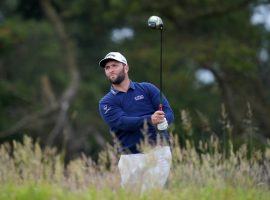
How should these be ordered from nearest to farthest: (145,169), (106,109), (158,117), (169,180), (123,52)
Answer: (145,169) → (158,117) → (106,109) → (169,180) → (123,52)

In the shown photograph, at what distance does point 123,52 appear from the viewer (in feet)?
113

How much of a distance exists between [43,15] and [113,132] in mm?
28442

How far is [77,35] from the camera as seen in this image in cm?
4084

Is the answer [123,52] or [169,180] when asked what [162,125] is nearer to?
[169,180]

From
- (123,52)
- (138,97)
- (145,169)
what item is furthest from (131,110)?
(123,52)

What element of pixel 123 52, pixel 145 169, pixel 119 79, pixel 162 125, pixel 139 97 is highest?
pixel 123 52

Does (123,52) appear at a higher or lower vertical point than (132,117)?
higher

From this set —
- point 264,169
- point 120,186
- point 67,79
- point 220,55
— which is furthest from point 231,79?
point 120,186

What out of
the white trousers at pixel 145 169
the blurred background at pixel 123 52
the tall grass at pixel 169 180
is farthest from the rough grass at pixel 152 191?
the blurred background at pixel 123 52

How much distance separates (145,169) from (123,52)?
2506cm

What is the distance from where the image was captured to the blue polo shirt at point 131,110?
10.9 meters

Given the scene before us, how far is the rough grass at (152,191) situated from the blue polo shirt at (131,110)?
247 mm

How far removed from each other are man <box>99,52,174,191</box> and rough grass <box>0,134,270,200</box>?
0.63ft

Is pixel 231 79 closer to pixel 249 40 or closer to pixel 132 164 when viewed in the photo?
pixel 249 40
